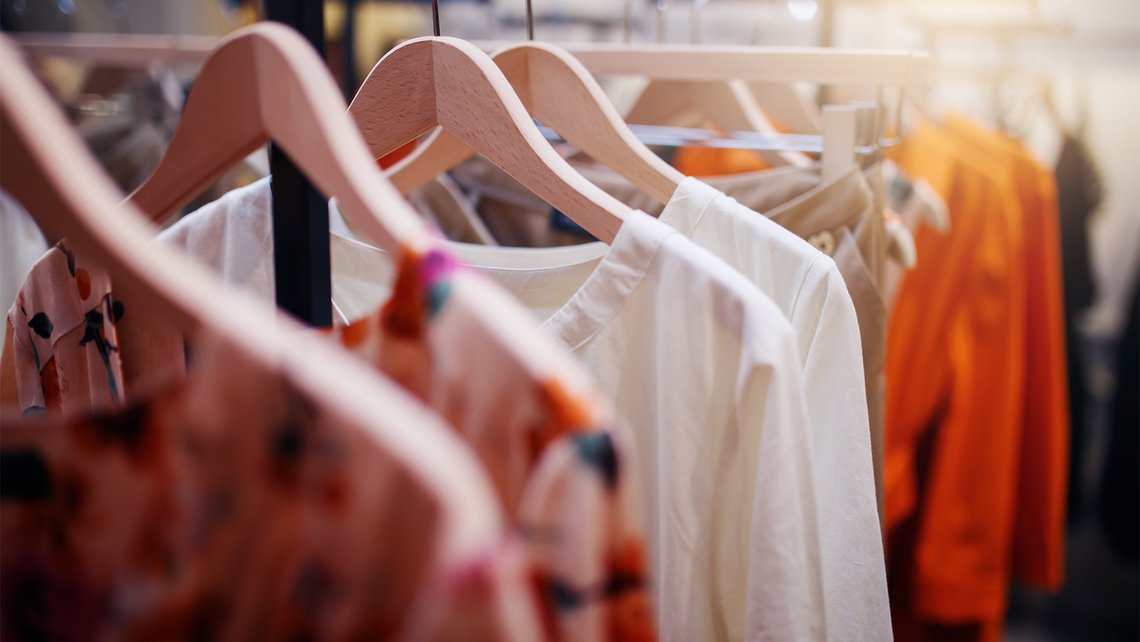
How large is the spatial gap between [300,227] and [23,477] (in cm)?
21

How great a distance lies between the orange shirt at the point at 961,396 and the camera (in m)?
1.04

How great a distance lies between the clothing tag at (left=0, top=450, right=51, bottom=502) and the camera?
1.01 feet

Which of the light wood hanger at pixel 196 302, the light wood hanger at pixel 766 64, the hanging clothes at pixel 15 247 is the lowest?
the hanging clothes at pixel 15 247

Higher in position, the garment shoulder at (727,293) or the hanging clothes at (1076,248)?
the garment shoulder at (727,293)

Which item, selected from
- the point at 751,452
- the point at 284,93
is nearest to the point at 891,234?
the point at 751,452

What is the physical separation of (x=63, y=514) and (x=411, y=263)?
0.16 m

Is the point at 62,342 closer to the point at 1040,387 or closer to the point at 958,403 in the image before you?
the point at 958,403

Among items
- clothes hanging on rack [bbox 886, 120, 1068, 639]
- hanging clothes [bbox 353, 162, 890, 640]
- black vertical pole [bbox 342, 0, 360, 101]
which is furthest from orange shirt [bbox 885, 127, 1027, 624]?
black vertical pole [bbox 342, 0, 360, 101]

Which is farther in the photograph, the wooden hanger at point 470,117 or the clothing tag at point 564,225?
the clothing tag at point 564,225

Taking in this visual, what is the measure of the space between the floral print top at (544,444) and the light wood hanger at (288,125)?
0.04 m

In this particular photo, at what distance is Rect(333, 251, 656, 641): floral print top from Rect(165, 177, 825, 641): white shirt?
16 cm

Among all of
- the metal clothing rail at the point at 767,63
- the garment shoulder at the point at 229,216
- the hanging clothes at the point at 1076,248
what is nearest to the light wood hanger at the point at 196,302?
the garment shoulder at the point at 229,216

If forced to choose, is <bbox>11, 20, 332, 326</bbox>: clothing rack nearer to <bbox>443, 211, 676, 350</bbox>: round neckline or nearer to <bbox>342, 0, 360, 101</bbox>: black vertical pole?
<bbox>443, 211, 676, 350</bbox>: round neckline

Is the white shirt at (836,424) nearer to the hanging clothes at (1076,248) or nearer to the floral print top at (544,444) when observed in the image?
the floral print top at (544,444)
